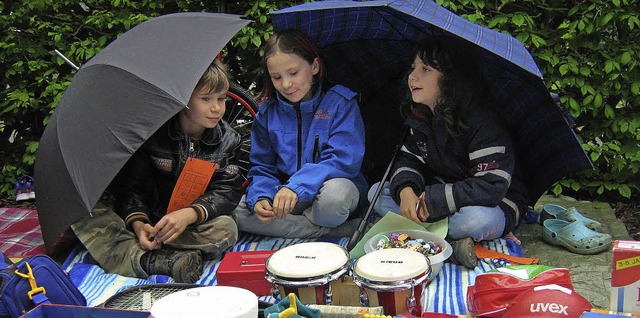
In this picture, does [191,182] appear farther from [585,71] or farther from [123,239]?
[585,71]

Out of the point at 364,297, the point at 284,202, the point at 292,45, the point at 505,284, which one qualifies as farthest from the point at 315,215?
the point at 505,284

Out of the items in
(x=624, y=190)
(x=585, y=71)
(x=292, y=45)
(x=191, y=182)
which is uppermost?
(x=292, y=45)

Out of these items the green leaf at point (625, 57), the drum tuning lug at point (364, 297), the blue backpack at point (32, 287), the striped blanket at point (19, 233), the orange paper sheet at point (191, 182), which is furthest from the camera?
the green leaf at point (625, 57)

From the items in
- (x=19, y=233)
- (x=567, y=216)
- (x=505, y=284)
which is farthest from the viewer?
(x=19, y=233)

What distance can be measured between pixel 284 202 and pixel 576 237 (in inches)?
55.9

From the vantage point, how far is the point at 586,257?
324 cm

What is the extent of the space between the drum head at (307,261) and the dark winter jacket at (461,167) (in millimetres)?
874

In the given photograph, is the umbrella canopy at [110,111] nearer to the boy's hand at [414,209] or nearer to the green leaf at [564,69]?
the boy's hand at [414,209]

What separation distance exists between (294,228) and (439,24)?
1.40 metres

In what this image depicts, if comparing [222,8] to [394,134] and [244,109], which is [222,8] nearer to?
[244,109]

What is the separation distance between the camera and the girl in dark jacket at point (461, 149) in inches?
121

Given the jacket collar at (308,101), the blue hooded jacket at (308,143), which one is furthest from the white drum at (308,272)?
the jacket collar at (308,101)

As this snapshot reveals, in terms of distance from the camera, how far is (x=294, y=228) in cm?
346

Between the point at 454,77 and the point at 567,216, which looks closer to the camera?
the point at 454,77
